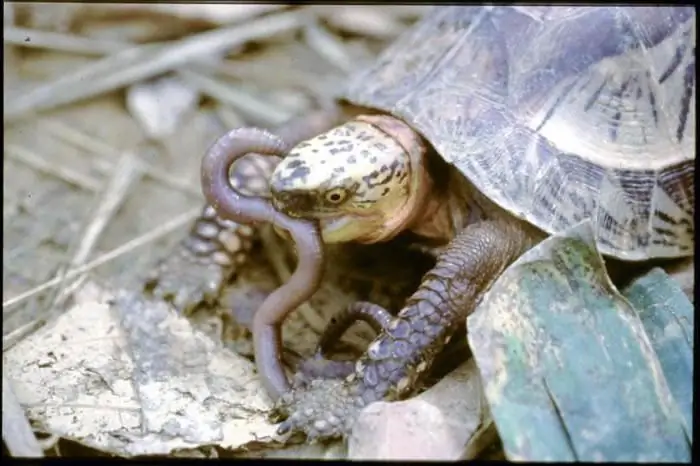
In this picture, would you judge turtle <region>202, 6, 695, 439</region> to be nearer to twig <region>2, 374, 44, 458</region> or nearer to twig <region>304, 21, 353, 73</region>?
twig <region>2, 374, 44, 458</region>

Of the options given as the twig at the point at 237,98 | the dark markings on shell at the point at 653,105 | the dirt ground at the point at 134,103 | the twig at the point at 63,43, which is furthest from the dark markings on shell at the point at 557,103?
the twig at the point at 63,43

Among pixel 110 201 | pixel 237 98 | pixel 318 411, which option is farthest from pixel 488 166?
pixel 237 98

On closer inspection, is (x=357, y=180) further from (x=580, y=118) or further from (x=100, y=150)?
(x=100, y=150)

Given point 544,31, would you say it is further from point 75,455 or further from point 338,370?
point 75,455

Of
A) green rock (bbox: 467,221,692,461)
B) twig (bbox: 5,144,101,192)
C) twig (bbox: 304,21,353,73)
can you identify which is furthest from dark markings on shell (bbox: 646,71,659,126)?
twig (bbox: 5,144,101,192)

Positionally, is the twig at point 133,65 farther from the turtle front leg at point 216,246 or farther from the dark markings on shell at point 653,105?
the dark markings on shell at point 653,105

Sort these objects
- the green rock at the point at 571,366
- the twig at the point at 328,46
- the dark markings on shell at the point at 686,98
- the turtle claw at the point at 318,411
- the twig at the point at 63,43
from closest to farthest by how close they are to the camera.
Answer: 1. the green rock at the point at 571,366
2. the turtle claw at the point at 318,411
3. the dark markings on shell at the point at 686,98
4. the twig at the point at 63,43
5. the twig at the point at 328,46
